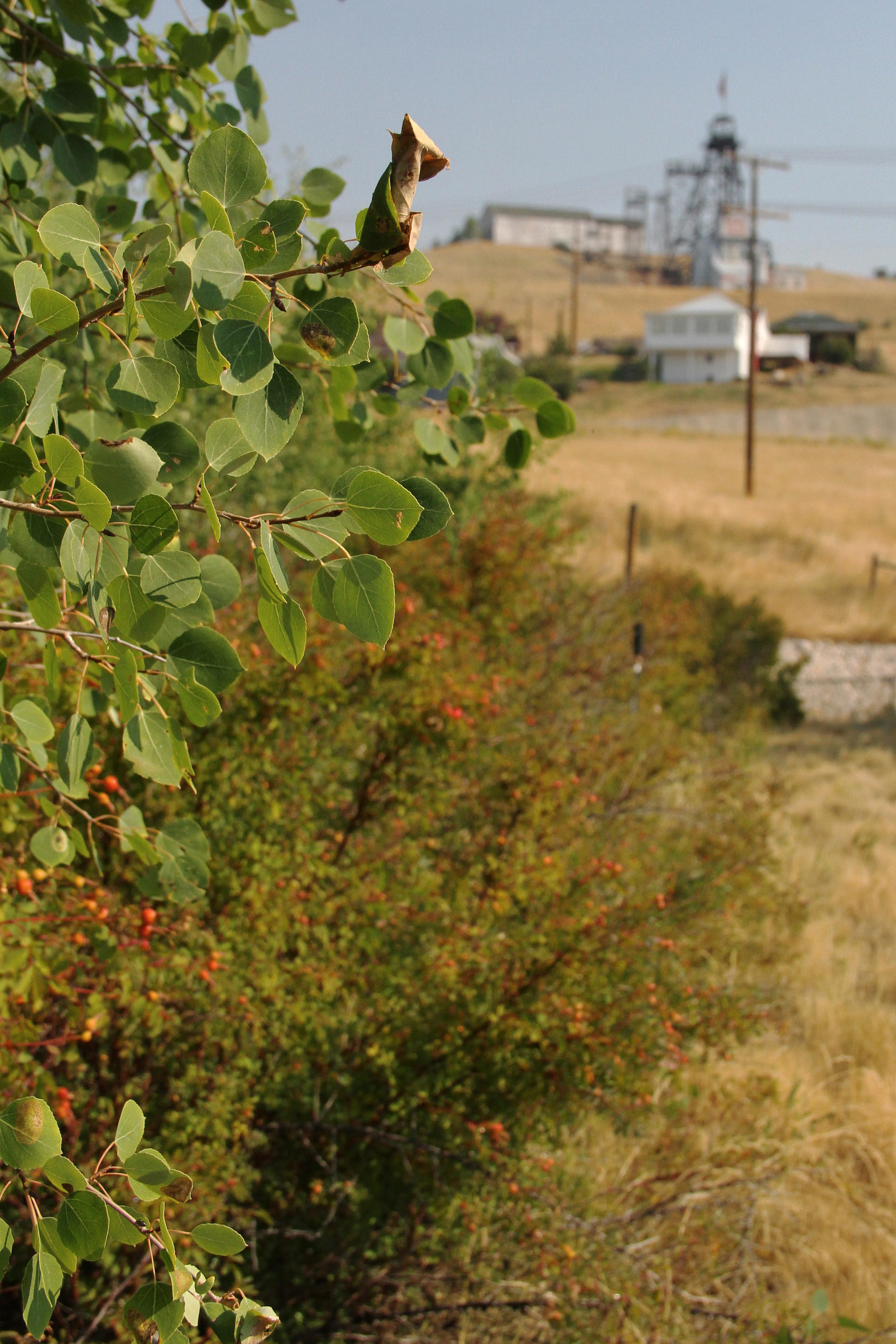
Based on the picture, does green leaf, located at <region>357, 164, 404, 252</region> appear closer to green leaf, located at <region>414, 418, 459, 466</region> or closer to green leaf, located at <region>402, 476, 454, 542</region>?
green leaf, located at <region>402, 476, 454, 542</region>

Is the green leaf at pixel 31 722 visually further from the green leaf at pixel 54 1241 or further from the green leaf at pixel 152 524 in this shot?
the green leaf at pixel 54 1241

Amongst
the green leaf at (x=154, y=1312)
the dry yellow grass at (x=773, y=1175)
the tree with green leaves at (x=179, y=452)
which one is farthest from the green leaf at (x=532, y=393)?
the dry yellow grass at (x=773, y=1175)

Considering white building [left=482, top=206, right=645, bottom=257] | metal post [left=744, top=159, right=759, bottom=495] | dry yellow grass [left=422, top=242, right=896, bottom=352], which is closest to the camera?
metal post [left=744, top=159, right=759, bottom=495]

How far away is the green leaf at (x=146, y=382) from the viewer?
834mm

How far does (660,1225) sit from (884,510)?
893 inches

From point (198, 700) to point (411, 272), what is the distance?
45 cm

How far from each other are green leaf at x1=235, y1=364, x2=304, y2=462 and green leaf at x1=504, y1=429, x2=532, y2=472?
0.80 metres

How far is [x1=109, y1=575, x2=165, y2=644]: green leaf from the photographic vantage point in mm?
851


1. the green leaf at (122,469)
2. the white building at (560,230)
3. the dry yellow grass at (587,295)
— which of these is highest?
the white building at (560,230)

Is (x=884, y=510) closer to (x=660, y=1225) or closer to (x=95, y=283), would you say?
(x=660, y=1225)

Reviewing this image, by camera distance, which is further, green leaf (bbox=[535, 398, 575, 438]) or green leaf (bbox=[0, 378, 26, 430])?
green leaf (bbox=[535, 398, 575, 438])

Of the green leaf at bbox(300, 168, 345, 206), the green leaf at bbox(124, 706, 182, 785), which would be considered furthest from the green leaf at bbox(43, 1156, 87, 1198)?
the green leaf at bbox(300, 168, 345, 206)

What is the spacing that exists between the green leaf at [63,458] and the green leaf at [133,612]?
0.32 feet

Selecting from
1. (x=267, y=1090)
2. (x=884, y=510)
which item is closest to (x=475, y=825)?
(x=267, y=1090)
